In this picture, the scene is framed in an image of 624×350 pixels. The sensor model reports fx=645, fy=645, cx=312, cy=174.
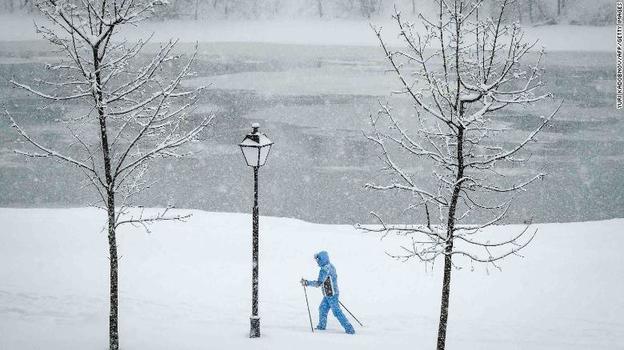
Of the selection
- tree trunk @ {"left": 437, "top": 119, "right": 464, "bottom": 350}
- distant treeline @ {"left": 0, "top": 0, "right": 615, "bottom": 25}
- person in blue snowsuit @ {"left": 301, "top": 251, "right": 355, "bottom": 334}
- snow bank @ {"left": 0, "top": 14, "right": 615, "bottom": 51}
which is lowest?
person in blue snowsuit @ {"left": 301, "top": 251, "right": 355, "bottom": 334}

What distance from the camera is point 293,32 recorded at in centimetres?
7869

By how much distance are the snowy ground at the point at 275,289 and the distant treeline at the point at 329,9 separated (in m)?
57.2

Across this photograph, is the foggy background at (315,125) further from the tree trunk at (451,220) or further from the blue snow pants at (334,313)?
the blue snow pants at (334,313)

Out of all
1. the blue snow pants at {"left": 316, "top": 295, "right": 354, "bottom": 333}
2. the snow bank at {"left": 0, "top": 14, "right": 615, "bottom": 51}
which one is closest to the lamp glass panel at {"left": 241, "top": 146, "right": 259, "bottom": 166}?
the blue snow pants at {"left": 316, "top": 295, "right": 354, "bottom": 333}

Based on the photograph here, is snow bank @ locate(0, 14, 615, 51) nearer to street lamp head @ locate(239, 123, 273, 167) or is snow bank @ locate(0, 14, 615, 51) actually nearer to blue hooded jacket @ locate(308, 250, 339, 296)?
blue hooded jacket @ locate(308, 250, 339, 296)

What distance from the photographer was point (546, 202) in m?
24.1

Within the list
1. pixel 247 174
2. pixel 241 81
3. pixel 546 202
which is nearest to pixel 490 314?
pixel 546 202

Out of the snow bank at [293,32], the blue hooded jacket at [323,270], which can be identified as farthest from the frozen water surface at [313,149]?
the snow bank at [293,32]

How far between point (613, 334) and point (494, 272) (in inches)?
142

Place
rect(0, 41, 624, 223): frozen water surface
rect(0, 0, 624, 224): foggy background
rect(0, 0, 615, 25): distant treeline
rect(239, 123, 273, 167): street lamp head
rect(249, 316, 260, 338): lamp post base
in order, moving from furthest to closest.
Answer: rect(0, 0, 615, 25): distant treeline
rect(0, 0, 624, 224): foggy background
rect(0, 41, 624, 223): frozen water surface
rect(249, 316, 260, 338): lamp post base
rect(239, 123, 273, 167): street lamp head

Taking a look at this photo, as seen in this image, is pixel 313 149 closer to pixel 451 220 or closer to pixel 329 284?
pixel 329 284

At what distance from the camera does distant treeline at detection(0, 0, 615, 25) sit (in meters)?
69.2

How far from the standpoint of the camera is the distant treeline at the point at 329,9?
227 ft

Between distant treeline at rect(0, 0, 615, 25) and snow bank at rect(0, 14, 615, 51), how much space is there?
838 mm
